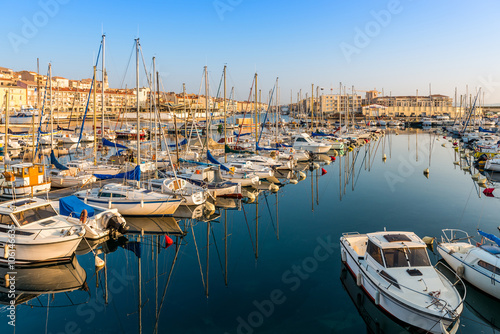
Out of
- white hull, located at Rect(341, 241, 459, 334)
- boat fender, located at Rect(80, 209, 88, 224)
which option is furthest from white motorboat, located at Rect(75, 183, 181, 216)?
white hull, located at Rect(341, 241, 459, 334)

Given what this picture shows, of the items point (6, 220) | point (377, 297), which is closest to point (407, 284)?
point (377, 297)

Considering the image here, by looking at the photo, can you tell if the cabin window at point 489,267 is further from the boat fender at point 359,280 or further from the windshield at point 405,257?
the boat fender at point 359,280

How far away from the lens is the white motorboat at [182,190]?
20.5 m

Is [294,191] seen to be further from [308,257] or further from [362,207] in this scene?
[308,257]

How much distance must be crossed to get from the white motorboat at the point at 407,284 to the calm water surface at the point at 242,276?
762mm

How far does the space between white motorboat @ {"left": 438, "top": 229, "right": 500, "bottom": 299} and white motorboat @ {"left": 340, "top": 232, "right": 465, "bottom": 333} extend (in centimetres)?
193

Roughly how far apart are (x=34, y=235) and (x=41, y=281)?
1761 millimetres

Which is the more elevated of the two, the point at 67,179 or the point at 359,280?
the point at 67,179

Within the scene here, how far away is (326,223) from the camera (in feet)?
63.6

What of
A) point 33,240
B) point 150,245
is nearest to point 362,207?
point 150,245

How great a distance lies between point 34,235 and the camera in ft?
43.9

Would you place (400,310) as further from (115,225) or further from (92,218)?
(92,218)

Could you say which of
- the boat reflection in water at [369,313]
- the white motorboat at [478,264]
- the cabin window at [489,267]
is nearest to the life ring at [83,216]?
the boat reflection in water at [369,313]

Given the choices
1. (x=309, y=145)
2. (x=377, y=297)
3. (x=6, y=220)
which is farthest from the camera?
(x=309, y=145)
